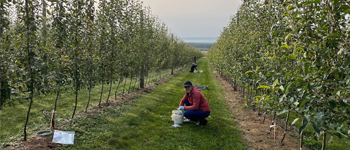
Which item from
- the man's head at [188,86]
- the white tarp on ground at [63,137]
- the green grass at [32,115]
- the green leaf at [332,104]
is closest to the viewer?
the green leaf at [332,104]

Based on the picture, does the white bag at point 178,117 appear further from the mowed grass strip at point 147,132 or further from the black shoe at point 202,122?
the black shoe at point 202,122

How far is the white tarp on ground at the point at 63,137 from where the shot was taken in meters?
5.02

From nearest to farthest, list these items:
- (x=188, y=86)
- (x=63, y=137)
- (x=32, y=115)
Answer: (x=63, y=137)
(x=188, y=86)
(x=32, y=115)

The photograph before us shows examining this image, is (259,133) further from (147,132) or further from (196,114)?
(147,132)

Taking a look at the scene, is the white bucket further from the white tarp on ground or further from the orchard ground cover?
the white tarp on ground

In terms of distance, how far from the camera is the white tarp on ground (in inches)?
198

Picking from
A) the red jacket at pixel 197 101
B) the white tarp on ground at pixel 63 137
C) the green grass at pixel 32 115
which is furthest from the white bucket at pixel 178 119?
the green grass at pixel 32 115

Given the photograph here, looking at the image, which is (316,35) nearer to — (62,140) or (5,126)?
(62,140)

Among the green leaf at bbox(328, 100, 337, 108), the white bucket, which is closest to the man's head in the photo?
the white bucket

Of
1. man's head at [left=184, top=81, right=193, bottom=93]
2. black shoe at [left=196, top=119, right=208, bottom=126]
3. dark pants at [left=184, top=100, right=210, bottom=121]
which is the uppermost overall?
man's head at [left=184, top=81, right=193, bottom=93]

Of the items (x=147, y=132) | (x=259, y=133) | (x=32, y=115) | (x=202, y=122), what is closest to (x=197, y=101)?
(x=202, y=122)

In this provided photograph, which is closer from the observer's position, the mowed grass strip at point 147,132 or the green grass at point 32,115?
the mowed grass strip at point 147,132

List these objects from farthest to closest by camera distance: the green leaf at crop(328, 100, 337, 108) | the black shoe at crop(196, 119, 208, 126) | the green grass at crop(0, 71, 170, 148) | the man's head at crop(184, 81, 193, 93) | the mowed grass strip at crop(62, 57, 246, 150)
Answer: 1. the black shoe at crop(196, 119, 208, 126)
2. the man's head at crop(184, 81, 193, 93)
3. the green grass at crop(0, 71, 170, 148)
4. the mowed grass strip at crop(62, 57, 246, 150)
5. the green leaf at crop(328, 100, 337, 108)

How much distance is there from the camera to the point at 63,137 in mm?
5141
